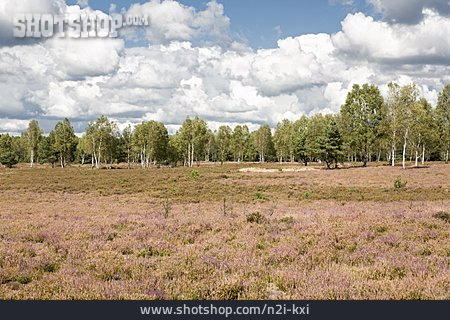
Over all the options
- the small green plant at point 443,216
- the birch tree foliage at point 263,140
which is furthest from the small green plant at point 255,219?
the birch tree foliage at point 263,140

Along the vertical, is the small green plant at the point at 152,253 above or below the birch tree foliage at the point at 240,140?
below

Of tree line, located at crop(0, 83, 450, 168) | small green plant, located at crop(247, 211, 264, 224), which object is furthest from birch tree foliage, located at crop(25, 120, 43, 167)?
small green plant, located at crop(247, 211, 264, 224)

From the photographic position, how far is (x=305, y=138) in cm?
10494

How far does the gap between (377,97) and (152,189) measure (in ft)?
179

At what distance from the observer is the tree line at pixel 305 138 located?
69.3 m

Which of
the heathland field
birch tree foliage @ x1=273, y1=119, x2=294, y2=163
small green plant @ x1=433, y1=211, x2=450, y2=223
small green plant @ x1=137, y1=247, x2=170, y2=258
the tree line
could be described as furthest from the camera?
birch tree foliage @ x1=273, y1=119, x2=294, y2=163

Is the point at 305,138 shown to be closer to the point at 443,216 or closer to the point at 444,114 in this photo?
the point at 444,114

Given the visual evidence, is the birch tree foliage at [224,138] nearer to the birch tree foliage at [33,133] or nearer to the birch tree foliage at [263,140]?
the birch tree foliage at [263,140]

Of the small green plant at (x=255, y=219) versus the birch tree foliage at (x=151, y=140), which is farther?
the birch tree foliage at (x=151, y=140)

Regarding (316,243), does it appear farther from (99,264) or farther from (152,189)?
(152,189)

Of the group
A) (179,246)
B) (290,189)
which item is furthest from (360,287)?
(290,189)

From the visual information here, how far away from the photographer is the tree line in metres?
69.3

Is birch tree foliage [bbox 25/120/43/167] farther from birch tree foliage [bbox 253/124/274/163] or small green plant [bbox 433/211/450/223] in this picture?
small green plant [bbox 433/211/450/223]

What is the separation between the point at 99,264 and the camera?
959 centimetres
